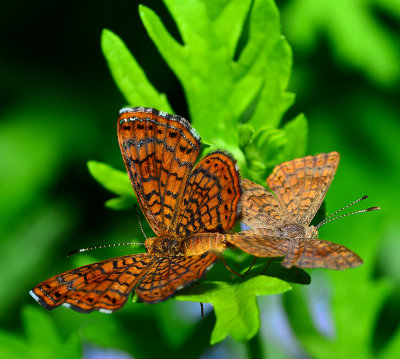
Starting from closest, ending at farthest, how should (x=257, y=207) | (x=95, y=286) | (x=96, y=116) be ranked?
(x=95, y=286)
(x=257, y=207)
(x=96, y=116)

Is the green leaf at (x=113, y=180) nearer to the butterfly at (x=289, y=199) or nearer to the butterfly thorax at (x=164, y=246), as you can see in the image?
the butterfly thorax at (x=164, y=246)

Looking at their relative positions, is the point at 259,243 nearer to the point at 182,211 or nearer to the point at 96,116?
the point at 182,211

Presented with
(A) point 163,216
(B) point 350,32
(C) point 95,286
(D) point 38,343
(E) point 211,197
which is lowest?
(D) point 38,343

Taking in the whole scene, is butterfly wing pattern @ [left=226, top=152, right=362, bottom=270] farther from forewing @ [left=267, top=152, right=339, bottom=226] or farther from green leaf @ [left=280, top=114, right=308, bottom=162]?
green leaf @ [left=280, top=114, right=308, bottom=162]

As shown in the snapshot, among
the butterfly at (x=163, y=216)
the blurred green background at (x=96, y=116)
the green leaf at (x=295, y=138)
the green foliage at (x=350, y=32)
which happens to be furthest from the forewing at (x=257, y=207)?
the green foliage at (x=350, y=32)

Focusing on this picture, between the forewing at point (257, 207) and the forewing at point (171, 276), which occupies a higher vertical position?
the forewing at point (257, 207)

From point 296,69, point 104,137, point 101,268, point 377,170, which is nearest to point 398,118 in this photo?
point 377,170

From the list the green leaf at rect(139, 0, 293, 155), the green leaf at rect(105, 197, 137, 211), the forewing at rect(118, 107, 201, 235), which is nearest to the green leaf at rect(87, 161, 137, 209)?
the green leaf at rect(105, 197, 137, 211)

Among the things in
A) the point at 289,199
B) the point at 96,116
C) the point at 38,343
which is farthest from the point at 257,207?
the point at 96,116
